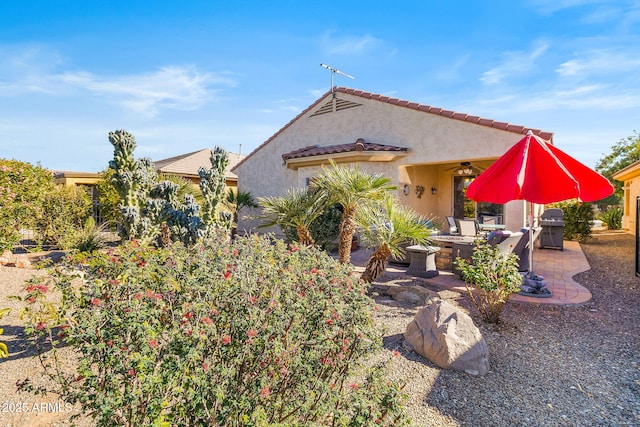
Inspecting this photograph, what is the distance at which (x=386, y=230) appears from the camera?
22.4 feet

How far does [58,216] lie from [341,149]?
11.8 metres

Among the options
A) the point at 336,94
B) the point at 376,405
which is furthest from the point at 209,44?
the point at 376,405

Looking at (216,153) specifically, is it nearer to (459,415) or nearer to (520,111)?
(459,415)

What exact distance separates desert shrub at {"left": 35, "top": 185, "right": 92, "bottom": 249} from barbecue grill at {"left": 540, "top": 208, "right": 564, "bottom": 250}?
1856 cm

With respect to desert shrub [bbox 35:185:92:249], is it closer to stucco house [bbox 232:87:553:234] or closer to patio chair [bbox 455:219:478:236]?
stucco house [bbox 232:87:553:234]

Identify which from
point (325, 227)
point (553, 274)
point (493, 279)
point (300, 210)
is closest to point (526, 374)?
point (493, 279)

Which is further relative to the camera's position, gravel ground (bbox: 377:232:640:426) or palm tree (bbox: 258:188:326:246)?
palm tree (bbox: 258:188:326:246)

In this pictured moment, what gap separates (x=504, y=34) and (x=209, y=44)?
10.2 m

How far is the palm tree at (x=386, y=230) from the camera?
6738mm

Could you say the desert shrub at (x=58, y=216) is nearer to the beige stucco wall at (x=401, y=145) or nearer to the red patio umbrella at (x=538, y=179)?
the beige stucco wall at (x=401, y=145)

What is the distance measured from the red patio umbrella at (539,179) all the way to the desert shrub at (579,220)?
37.2 feet

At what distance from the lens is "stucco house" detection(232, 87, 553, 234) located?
12.1 metres

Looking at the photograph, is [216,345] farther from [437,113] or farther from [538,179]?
[437,113]

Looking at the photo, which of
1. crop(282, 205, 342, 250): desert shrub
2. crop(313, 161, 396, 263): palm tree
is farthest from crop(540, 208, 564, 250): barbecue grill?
crop(313, 161, 396, 263): palm tree
